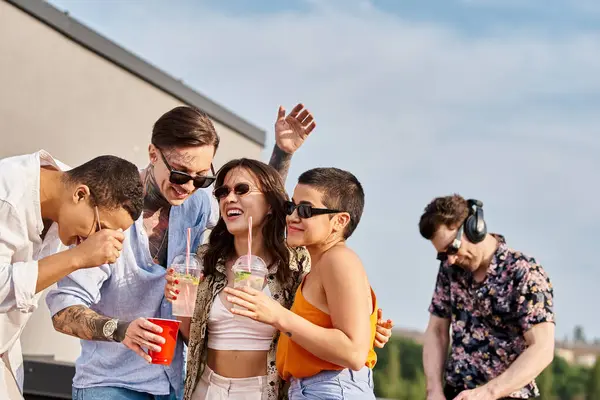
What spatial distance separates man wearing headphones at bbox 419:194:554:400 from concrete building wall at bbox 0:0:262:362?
13.9 feet

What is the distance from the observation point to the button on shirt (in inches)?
117

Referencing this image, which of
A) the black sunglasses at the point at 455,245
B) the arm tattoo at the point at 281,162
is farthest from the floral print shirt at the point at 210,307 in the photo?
the black sunglasses at the point at 455,245

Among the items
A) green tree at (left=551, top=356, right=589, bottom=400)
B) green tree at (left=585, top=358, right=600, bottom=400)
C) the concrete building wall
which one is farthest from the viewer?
green tree at (left=551, top=356, right=589, bottom=400)

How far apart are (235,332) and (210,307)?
19 cm

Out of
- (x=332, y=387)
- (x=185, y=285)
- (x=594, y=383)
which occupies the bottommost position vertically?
(x=594, y=383)

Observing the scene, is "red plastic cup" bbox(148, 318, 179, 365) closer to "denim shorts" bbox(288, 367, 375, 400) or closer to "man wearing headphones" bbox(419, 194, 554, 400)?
"denim shorts" bbox(288, 367, 375, 400)

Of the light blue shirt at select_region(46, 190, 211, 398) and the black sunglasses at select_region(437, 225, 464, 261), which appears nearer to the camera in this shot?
the light blue shirt at select_region(46, 190, 211, 398)

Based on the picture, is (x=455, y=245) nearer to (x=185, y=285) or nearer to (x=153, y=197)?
(x=153, y=197)

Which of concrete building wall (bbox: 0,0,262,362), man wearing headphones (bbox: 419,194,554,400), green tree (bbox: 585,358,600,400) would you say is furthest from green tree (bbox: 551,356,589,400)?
man wearing headphones (bbox: 419,194,554,400)

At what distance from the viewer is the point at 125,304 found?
3.66 meters

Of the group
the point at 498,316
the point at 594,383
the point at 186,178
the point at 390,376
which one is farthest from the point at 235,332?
the point at 390,376

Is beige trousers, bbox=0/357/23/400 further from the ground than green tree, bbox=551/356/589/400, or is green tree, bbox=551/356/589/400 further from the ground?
beige trousers, bbox=0/357/23/400

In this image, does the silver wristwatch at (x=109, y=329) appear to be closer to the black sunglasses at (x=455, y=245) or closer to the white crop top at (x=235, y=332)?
the white crop top at (x=235, y=332)

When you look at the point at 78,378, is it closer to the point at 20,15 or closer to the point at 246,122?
the point at 20,15
